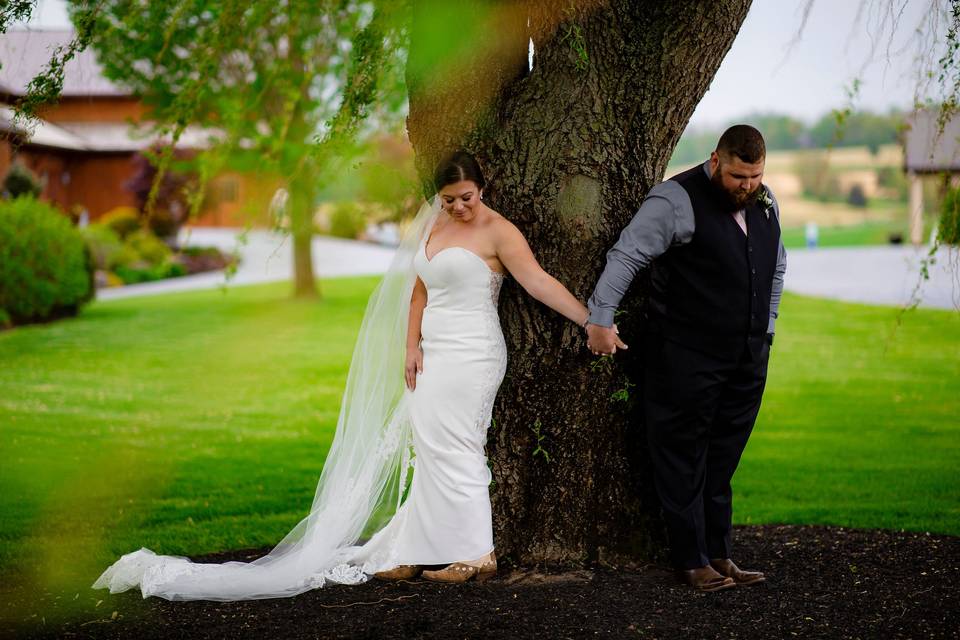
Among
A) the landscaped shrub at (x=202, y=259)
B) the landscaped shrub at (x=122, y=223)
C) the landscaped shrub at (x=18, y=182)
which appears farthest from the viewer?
the landscaped shrub at (x=122, y=223)

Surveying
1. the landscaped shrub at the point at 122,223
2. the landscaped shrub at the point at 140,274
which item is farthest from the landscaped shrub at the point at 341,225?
the landscaped shrub at the point at 140,274

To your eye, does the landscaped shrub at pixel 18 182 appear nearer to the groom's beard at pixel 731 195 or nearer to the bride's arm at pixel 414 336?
the bride's arm at pixel 414 336

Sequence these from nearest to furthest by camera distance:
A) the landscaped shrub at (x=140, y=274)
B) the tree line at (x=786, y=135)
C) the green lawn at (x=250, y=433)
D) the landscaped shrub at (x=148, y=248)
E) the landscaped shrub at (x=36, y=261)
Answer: the green lawn at (x=250, y=433)
the landscaped shrub at (x=36, y=261)
the landscaped shrub at (x=140, y=274)
the landscaped shrub at (x=148, y=248)
the tree line at (x=786, y=135)

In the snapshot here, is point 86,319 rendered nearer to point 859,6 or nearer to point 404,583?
point 404,583

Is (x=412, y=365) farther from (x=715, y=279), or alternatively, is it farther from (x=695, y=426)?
(x=715, y=279)

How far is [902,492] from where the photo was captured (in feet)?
23.1

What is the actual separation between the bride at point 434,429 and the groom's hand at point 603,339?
13 centimetres

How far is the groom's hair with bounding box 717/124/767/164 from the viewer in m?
4.09

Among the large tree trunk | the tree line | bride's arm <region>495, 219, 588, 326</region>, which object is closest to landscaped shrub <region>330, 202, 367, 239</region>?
the tree line

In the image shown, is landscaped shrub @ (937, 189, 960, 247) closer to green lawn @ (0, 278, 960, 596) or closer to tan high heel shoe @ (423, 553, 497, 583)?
green lawn @ (0, 278, 960, 596)

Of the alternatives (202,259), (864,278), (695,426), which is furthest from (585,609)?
(202,259)

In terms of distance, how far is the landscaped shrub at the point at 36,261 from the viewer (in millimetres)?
18453

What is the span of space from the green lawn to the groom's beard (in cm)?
197

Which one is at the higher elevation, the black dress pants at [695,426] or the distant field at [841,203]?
the distant field at [841,203]
